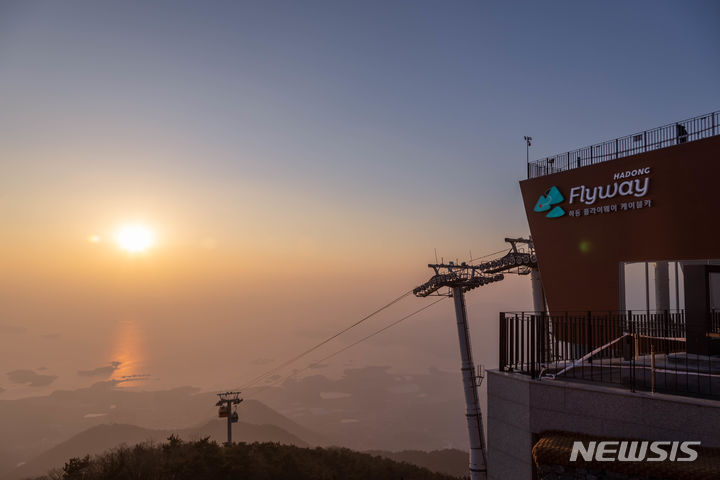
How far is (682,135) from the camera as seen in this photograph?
20.1 meters

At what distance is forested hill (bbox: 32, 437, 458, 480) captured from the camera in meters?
26.4

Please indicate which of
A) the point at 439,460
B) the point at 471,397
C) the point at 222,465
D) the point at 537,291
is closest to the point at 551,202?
the point at 537,291

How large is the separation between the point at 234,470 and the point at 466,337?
16640mm

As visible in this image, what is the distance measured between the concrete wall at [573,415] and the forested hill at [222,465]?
21339 millimetres

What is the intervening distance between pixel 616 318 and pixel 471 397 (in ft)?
26.2

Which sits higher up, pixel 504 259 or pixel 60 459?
pixel 504 259

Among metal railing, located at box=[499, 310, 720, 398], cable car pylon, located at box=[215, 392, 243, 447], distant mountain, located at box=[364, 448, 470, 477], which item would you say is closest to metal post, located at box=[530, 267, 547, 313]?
metal railing, located at box=[499, 310, 720, 398]

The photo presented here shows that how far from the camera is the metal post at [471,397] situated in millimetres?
23273

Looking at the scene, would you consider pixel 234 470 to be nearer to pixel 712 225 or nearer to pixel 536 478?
pixel 536 478

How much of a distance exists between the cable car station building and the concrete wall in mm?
23

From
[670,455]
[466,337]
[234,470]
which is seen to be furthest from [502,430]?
[234,470]

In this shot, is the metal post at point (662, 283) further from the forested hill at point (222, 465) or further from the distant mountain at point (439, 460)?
the distant mountain at point (439, 460)

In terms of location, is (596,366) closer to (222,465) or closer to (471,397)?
(471,397)

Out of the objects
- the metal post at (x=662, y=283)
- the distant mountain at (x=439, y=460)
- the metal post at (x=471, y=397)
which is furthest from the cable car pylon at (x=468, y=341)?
the distant mountain at (x=439, y=460)
